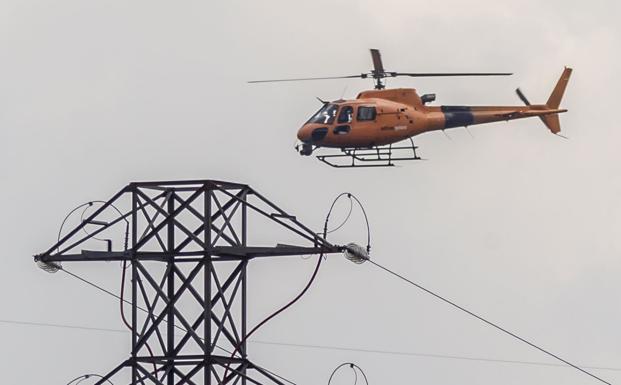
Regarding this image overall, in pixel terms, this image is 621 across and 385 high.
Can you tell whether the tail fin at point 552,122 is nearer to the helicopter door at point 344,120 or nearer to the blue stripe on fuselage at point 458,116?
the blue stripe on fuselage at point 458,116

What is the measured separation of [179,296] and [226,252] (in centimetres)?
209

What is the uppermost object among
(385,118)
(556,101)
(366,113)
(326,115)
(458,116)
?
(556,101)

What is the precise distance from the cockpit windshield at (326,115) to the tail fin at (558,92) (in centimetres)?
1094

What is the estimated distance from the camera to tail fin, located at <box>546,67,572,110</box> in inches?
3639

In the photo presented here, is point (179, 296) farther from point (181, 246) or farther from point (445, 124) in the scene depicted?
point (445, 124)

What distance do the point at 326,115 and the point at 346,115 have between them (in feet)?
3.00

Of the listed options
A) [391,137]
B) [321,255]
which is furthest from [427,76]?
[321,255]

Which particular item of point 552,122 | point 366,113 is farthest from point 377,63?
point 552,122

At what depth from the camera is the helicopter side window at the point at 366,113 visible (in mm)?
88062

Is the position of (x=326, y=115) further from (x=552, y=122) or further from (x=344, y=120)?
(x=552, y=122)

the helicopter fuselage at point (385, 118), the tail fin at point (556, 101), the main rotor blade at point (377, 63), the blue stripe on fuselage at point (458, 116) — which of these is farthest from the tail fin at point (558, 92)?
the main rotor blade at point (377, 63)

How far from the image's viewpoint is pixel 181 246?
6078 centimetres

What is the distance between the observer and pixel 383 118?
289 ft

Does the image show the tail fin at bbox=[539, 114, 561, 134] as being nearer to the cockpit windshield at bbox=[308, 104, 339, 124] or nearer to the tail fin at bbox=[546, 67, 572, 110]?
the tail fin at bbox=[546, 67, 572, 110]
